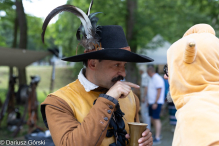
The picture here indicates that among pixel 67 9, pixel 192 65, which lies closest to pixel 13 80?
pixel 67 9

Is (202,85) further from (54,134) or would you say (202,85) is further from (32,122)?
(32,122)

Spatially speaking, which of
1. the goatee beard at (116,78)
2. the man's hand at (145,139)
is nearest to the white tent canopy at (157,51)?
the goatee beard at (116,78)

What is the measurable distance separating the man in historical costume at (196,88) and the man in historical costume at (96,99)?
46 centimetres

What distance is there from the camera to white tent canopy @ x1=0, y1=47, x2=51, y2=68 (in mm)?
5396

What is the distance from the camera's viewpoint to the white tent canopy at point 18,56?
540 centimetres

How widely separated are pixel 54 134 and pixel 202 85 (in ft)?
3.38

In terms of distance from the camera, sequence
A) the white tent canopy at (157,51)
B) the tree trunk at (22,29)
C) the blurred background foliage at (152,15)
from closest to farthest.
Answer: the blurred background foliage at (152,15)
the white tent canopy at (157,51)
the tree trunk at (22,29)

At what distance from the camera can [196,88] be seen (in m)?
1.15

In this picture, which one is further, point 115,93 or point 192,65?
point 115,93

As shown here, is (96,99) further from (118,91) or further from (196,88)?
(196,88)

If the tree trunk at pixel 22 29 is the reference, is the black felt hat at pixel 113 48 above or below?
below

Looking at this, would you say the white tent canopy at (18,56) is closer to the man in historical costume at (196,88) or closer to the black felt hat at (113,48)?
the black felt hat at (113,48)

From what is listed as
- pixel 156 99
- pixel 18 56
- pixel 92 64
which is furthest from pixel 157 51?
pixel 92 64

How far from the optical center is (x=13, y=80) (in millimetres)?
6520
